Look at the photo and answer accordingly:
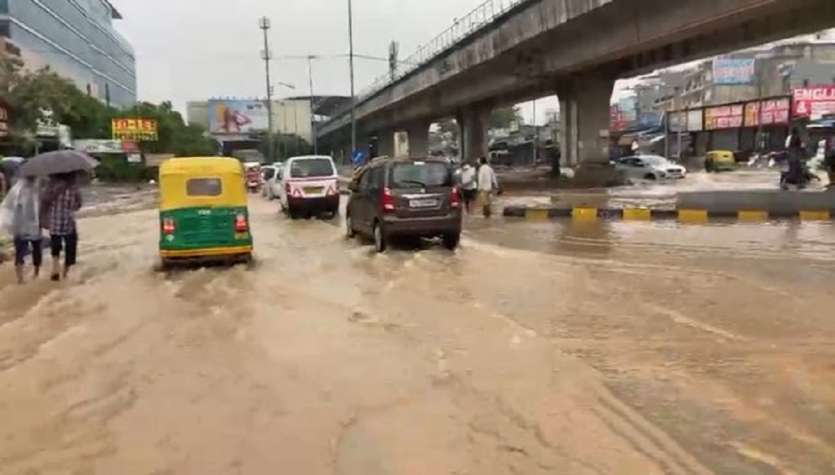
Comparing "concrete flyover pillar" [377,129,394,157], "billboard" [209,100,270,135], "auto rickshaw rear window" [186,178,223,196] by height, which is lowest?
"auto rickshaw rear window" [186,178,223,196]

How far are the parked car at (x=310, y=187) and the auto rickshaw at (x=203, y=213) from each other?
1069 cm

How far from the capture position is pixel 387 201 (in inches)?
690

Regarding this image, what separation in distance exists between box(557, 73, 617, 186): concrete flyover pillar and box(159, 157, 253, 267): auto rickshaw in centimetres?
2953

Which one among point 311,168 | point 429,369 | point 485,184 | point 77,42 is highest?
point 77,42

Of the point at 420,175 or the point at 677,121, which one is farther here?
the point at 677,121

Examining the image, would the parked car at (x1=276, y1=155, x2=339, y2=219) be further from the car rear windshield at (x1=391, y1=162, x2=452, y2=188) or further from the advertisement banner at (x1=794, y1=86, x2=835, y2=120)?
the advertisement banner at (x1=794, y1=86, x2=835, y2=120)

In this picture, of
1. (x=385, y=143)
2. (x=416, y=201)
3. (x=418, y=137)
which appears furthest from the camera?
(x=385, y=143)

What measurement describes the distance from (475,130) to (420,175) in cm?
4853

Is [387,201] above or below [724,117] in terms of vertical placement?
below

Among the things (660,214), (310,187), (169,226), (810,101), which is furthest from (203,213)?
(810,101)

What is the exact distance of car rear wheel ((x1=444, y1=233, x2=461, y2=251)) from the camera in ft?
58.5

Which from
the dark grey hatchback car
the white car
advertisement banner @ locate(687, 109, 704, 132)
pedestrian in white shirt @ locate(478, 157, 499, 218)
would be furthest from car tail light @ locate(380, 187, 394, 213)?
advertisement banner @ locate(687, 109, 704, 132)

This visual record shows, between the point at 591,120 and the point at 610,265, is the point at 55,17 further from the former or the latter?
the point at 610,265

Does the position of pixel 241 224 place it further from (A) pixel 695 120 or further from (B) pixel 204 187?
(A) pixel 695 120
